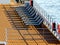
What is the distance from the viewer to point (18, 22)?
26.2 feet

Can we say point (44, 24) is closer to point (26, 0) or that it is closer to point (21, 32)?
point (21, 32)

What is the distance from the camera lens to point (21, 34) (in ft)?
23.2

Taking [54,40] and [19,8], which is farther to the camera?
[19,8]

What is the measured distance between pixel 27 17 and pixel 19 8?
1.09 m

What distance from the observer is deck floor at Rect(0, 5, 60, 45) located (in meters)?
6.72

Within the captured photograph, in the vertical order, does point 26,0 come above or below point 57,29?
below

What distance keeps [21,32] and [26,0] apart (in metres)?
3.06

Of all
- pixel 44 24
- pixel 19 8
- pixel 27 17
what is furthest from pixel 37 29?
pixel 19 8

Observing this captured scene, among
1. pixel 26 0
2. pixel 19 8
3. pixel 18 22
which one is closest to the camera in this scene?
pixel 18 22

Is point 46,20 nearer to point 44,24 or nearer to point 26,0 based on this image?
point 44,24

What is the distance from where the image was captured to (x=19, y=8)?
9109 millimetres

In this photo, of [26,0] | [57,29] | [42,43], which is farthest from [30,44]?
[26,0]

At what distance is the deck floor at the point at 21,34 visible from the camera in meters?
6.72

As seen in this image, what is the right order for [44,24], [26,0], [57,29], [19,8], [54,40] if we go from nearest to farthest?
[57,29]
[54,40]
[44,24]
[19,8]
[26,0]
